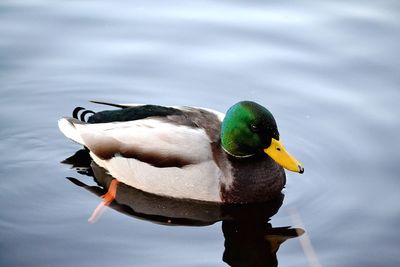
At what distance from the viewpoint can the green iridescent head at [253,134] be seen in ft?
21.6

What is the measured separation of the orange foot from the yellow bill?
1407mm

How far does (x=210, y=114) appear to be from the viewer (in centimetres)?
702

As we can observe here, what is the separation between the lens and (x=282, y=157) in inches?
260

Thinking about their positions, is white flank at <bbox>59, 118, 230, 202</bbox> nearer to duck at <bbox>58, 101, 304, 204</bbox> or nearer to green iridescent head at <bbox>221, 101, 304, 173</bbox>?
duck at <bbox>58, 101, 304, 204</bbox>

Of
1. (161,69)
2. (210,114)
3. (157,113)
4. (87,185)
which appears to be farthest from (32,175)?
(161,69)

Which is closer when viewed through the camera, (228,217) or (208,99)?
(228,217)

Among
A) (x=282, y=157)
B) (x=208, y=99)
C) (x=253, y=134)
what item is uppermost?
(x=208, y=99)

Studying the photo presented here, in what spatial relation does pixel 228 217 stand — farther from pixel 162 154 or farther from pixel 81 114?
pixel 81 114

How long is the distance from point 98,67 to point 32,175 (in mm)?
2090

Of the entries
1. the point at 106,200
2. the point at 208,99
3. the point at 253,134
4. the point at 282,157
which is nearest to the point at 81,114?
the point at 106,200

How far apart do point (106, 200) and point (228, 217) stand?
108 centimetres

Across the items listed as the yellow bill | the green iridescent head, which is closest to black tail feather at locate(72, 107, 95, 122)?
the green iridescent head

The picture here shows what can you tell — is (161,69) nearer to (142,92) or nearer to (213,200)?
(142,92)

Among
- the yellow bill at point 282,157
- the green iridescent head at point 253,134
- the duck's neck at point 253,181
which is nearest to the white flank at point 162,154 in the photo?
the duck's neck at point 253,181
